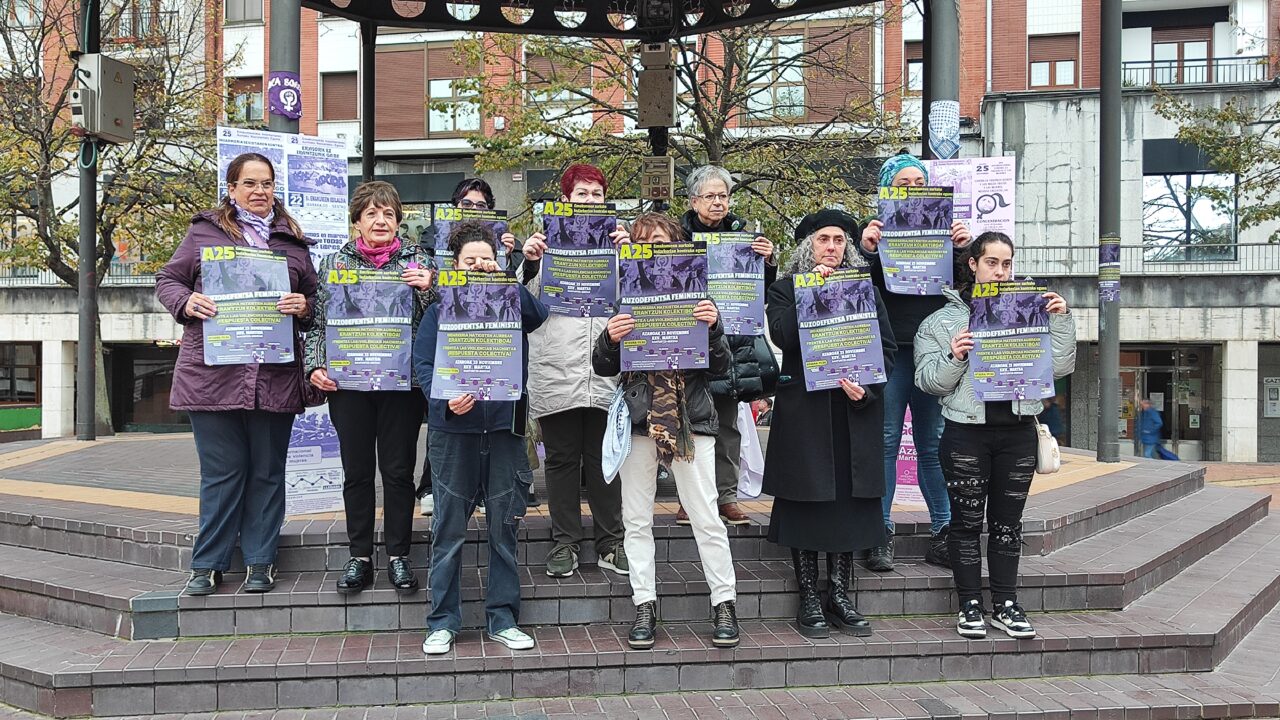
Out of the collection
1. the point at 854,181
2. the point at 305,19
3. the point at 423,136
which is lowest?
the point at 854,181

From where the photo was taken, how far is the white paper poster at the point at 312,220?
5.92 meters

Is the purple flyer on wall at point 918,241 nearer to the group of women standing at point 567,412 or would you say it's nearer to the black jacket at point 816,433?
the group of women standing at point 567,412

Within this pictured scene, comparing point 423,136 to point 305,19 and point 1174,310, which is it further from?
point 1174,310

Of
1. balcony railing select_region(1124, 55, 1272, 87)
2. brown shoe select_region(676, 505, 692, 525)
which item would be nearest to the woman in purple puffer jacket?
brown shoe select_region(676, 505, 692, 525)

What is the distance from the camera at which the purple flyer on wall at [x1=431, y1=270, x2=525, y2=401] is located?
445cm

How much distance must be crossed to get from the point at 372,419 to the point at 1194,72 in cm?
2576

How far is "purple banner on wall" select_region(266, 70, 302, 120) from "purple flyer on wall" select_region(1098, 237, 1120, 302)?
8.40m

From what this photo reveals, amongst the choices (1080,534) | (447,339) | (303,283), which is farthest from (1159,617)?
(303,283)

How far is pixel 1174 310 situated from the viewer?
22672 millimetres

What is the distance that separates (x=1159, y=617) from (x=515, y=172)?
2061cm

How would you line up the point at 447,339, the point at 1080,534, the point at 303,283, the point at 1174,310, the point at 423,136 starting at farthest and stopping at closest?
the point at 423,136 → the point at 1174,310 → the point at 1080,534 → the point at 303,283 → the point at 447,339

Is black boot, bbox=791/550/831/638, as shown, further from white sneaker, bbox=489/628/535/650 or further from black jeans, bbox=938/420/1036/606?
white sneaker, bbox=489/628/535/650

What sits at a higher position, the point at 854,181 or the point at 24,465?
the point at 854,181

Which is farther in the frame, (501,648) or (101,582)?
(101,582)
